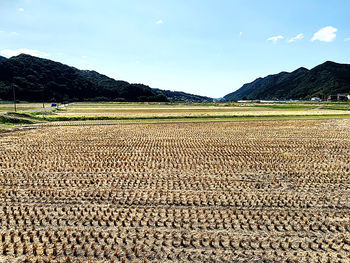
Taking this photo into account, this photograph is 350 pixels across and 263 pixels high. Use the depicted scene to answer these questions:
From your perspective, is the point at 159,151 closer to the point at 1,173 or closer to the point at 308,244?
the point at 1,173

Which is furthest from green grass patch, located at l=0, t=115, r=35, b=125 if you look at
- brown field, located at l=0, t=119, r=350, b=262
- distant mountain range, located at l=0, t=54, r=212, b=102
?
distant mountain range, located at l=0, t=54, r=212, b=102

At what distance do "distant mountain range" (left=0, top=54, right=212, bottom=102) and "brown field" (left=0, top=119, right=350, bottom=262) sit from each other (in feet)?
432

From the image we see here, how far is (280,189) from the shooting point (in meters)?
10.3

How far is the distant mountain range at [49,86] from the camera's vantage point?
13475 cm

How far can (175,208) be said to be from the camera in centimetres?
842

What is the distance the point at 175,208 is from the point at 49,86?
16706 cm

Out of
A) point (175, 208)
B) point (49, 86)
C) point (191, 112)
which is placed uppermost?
point (49, 86)

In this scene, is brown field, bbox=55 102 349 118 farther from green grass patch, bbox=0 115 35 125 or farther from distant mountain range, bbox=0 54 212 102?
distant mountain range, bbox=0 54 212 102

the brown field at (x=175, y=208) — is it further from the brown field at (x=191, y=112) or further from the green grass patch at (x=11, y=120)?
the brown field at (x=191, y=112)

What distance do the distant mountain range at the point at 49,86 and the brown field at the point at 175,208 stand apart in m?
132

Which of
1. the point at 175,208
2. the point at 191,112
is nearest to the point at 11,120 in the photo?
the point at 175,208

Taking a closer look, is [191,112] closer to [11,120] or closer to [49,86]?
[11,120]

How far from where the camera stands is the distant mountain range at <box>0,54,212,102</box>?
13475 cm

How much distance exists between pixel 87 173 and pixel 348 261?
10.8 metres
